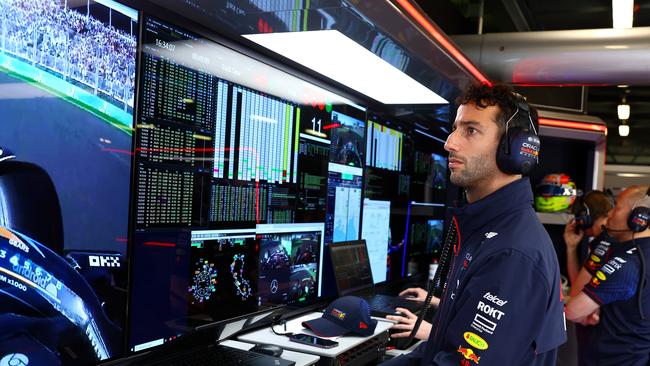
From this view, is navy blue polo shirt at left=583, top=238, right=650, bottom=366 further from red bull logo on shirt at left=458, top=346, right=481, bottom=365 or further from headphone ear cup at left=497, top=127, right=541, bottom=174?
red bull logo on shirt at left=458, top=346, right=481, bottom=365

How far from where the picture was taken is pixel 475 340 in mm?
1341

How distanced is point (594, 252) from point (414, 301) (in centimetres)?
119

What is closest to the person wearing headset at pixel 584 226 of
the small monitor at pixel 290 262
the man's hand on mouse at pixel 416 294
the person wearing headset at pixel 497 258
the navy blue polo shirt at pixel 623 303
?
the navy blue polo shirt at pixel 623 303

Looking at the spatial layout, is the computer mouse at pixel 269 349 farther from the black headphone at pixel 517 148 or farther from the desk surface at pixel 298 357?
the black headphone at pixel 517 148

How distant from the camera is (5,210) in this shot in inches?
56.7

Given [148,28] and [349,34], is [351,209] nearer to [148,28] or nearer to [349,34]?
[349,34]

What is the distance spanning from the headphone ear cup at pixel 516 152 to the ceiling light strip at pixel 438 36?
1.17ft

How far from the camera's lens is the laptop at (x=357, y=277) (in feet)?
9.44

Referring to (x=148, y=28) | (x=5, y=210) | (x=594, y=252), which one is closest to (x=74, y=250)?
(x=5, y=210)

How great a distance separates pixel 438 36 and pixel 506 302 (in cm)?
134

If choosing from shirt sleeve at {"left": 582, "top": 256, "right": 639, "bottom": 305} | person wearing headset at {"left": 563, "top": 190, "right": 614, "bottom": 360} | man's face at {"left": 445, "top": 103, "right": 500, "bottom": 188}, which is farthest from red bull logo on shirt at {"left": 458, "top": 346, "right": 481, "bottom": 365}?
person wearing headset at {"left": 563, "top": 190, "right": 614, "bottom": 360}

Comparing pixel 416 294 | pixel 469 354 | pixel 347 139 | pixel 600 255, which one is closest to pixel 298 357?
pixel 469 354

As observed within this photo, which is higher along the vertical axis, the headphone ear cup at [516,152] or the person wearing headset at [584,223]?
the headphone ear cup at [516,152]

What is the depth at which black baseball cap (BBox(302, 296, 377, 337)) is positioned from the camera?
2354 mm
